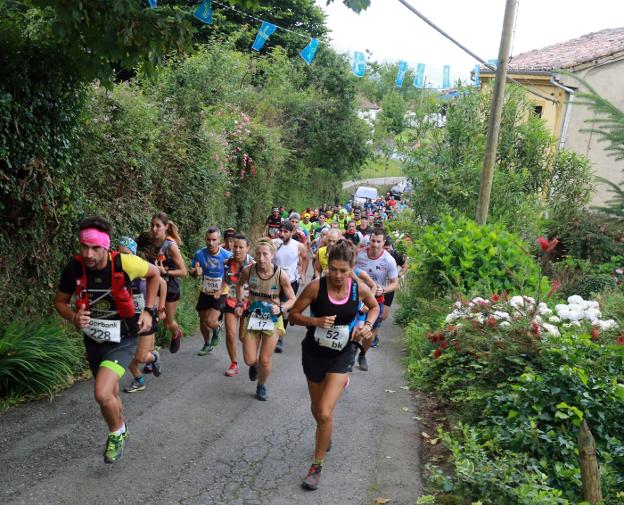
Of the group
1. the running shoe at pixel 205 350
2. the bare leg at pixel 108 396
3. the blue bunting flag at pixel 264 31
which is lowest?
the running shoe at pixel 205 350

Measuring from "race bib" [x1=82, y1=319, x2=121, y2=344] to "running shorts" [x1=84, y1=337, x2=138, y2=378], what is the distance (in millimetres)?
76

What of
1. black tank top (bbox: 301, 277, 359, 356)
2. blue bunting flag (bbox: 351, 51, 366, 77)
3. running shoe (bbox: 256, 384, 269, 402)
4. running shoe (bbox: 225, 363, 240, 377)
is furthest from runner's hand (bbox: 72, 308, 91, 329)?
blue bunting flag (bbox: 351, 51, 366, 77)

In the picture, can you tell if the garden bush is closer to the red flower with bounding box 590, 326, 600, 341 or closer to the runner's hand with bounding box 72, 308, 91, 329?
the runner's hand with bounding box 72, 308, 91, 329

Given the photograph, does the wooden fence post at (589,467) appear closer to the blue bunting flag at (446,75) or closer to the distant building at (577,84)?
the distant building at (577,84)

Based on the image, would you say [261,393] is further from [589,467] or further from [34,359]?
[589,467]

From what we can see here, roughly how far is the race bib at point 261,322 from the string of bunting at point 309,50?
329 cm

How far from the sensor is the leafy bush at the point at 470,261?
1086 cm

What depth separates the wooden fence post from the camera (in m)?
4.32

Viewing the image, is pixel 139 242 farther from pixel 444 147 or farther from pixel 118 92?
pixel 444 147

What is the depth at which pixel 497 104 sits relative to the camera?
42.1ft

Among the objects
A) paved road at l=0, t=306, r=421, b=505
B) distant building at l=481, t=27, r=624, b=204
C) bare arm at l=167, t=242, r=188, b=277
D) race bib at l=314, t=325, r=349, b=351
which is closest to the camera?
paved road at l=0, t=306, r=421, b=505

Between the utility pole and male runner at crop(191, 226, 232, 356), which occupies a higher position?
the utility pole

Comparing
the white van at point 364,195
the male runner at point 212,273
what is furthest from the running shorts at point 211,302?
the white van at point 364,195

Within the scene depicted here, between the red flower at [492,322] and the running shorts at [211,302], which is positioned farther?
the running shorts at [211,302]
